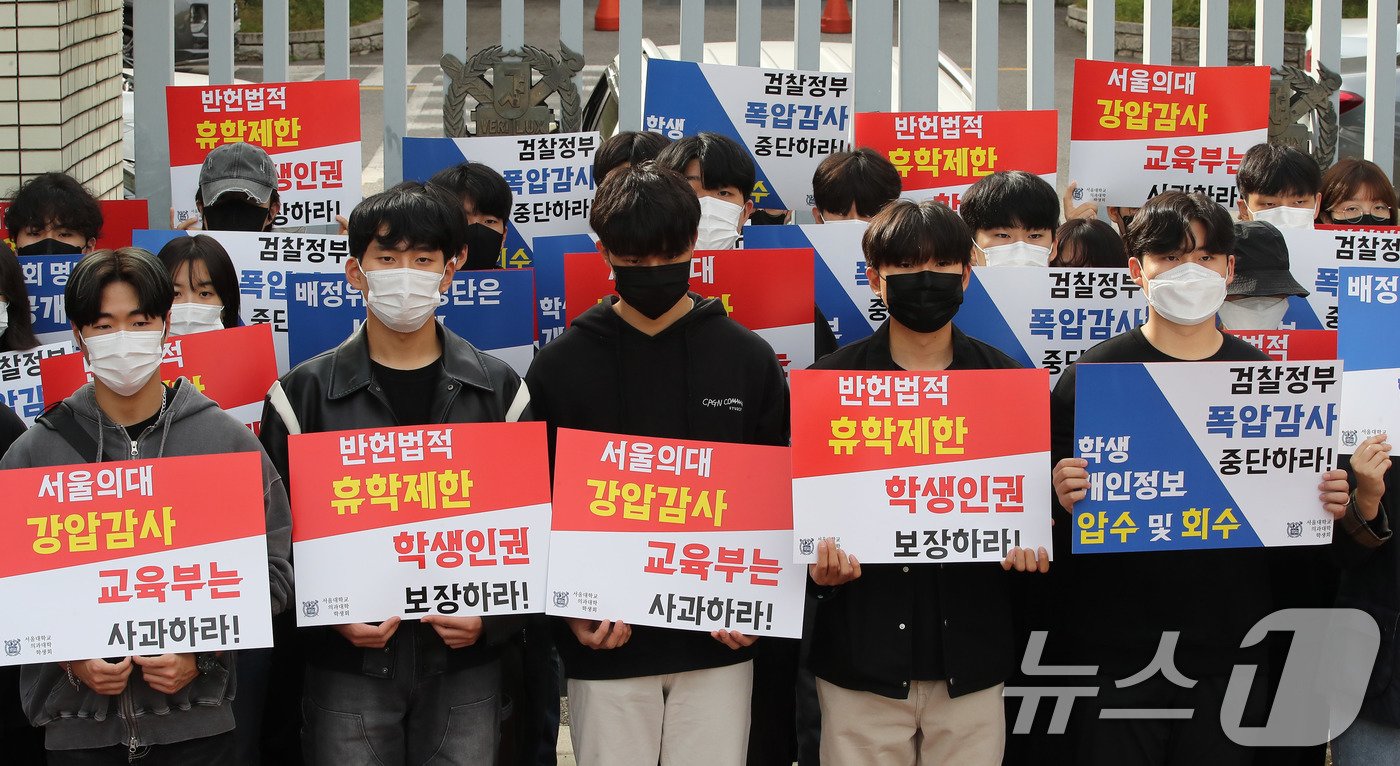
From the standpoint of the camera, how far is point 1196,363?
4.02 m

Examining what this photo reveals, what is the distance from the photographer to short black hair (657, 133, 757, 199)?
5516mm

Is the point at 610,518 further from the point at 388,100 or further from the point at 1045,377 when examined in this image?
the point at 388,100

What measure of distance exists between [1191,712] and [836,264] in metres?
2.07

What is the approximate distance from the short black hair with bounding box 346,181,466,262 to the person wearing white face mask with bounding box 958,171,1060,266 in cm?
194

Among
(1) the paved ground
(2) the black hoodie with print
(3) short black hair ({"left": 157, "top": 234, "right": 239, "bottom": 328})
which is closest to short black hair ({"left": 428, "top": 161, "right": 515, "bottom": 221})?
(3) short black hair ({"left": 157, "top": 234, "right": 239, "bottom": 328})

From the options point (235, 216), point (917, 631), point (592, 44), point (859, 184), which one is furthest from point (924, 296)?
point (592, 44)

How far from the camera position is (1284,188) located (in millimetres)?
5797

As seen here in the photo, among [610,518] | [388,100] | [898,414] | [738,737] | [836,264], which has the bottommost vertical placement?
[738,737]

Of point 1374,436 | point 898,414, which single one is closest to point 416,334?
point 898,414

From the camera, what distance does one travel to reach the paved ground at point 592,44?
1823 cm

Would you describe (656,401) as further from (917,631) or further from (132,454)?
(132,454)

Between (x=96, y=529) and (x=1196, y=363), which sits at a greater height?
(x=1196, y=363)

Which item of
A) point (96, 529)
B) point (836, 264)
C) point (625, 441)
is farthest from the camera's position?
point (836, 264)

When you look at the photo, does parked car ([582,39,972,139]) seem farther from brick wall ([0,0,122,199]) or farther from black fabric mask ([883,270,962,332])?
black fabric mask ([883,270,962,332])
